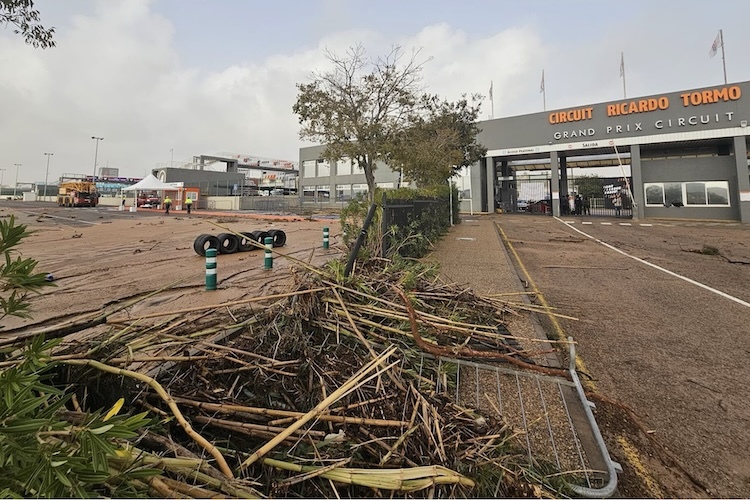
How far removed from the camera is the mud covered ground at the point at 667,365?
2188 millimetres

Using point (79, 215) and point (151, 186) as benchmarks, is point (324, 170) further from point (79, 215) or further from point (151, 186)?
point (79, 215)

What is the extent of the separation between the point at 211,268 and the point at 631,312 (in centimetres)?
633

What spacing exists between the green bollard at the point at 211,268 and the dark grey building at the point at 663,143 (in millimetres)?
30539

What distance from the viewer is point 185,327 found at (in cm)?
282

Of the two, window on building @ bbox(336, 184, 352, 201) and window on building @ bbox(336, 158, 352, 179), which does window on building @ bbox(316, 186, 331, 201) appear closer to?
window on building @ bbox(336, 184, 352, 201)

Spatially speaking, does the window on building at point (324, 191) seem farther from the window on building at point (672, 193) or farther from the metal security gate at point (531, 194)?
the window on building at point (672, 193)

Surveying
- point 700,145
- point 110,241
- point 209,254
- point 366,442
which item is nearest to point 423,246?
point 209,254

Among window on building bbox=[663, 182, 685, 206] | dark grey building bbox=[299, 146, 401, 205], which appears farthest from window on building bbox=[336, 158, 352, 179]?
window on building bbox=[663, 182, 685, 206]

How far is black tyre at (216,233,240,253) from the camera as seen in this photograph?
9659 millimetres

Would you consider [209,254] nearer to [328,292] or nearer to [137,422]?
[328,292]

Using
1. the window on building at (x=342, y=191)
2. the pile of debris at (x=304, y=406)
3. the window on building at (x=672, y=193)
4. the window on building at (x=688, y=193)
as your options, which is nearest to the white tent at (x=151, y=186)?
the window on building at (x=342, y=191)

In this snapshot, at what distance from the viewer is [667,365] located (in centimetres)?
350

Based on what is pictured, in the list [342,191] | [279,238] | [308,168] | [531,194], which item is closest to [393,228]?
[279,238]

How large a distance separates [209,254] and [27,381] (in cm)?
470
